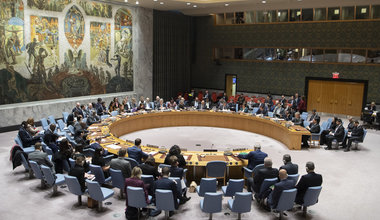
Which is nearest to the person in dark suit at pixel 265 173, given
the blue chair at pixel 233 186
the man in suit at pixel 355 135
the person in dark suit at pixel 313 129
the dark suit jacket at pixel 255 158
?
the blue chair at pixel 233 186

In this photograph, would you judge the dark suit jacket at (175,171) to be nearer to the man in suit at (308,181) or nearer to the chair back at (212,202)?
the chair back at (212,202)

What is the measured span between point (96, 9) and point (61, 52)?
289cm

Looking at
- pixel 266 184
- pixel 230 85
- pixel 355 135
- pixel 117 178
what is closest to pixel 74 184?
pixel 117 178

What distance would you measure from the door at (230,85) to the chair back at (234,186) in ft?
51.5

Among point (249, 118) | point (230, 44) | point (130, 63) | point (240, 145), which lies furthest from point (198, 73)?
point (240, 145)

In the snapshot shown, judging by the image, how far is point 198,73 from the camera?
76.7ft

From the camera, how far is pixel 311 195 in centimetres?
657

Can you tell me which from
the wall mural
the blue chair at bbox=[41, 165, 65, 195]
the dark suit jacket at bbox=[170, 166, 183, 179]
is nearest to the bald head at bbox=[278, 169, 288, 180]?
the dark suit jacket at bbox=[170, 166, 183, 179]

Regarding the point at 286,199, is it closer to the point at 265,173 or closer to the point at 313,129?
the point at 265,173

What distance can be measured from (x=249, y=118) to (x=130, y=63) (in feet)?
25.0

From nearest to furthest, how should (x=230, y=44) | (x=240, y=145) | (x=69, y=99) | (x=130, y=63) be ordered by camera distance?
(x=240, y=145), (x=69, y=99), (x=130, y=63), (x=230, y=44)

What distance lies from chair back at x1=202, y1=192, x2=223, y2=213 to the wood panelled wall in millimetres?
14441

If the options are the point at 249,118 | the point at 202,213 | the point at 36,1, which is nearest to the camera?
the point at 202,213

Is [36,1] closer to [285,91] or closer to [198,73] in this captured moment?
[198,73]
